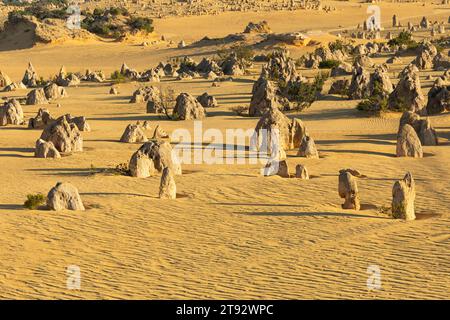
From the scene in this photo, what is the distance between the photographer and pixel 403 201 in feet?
52.0

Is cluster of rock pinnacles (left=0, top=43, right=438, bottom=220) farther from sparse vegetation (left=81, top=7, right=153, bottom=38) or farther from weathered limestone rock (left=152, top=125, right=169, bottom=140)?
sparse vegetation (left=81, top=7, right=153, bottom=38)

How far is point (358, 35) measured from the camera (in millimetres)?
63562

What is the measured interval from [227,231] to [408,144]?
8.48m

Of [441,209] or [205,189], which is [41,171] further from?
[441,209]

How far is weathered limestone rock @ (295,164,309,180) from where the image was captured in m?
19.4

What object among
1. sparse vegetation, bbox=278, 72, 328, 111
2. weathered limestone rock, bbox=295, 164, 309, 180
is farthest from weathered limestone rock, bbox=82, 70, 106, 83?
weathered limestone rock, bbox=295, 164, 309, 180

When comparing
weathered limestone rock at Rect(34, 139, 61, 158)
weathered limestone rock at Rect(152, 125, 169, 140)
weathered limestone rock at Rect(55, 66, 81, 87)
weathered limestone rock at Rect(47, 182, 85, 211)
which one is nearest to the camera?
weathered limestone rock at Rect(47, 182, 85, 211)

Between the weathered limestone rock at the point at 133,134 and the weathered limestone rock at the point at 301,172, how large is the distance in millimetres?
6651

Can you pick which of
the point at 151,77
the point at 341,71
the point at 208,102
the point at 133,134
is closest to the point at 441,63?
the point at 341,71

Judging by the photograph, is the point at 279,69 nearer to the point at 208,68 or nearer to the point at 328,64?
the point at 328,64

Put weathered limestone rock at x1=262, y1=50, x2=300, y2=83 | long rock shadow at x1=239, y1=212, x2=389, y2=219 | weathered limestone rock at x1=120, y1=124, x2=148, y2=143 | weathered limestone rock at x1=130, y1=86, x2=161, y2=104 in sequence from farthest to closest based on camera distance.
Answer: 1. weathered limestone rock at x1=262, y1=50, x2=300, y2=83
2. weathered limestone rock at x1=130, y1=86, x2=161, y2=104
3. weathered limestone rock at x1=120, y1=124, x2=148, y2=143
4. long rock shadow at x1=239, y1=212, x2=389, y2=219

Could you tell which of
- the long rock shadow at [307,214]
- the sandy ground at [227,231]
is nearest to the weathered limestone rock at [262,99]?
the sandy ground at [227,231]

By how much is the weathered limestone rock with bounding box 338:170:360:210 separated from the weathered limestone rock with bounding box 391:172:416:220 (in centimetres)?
98

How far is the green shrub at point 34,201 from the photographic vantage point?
16641mm
